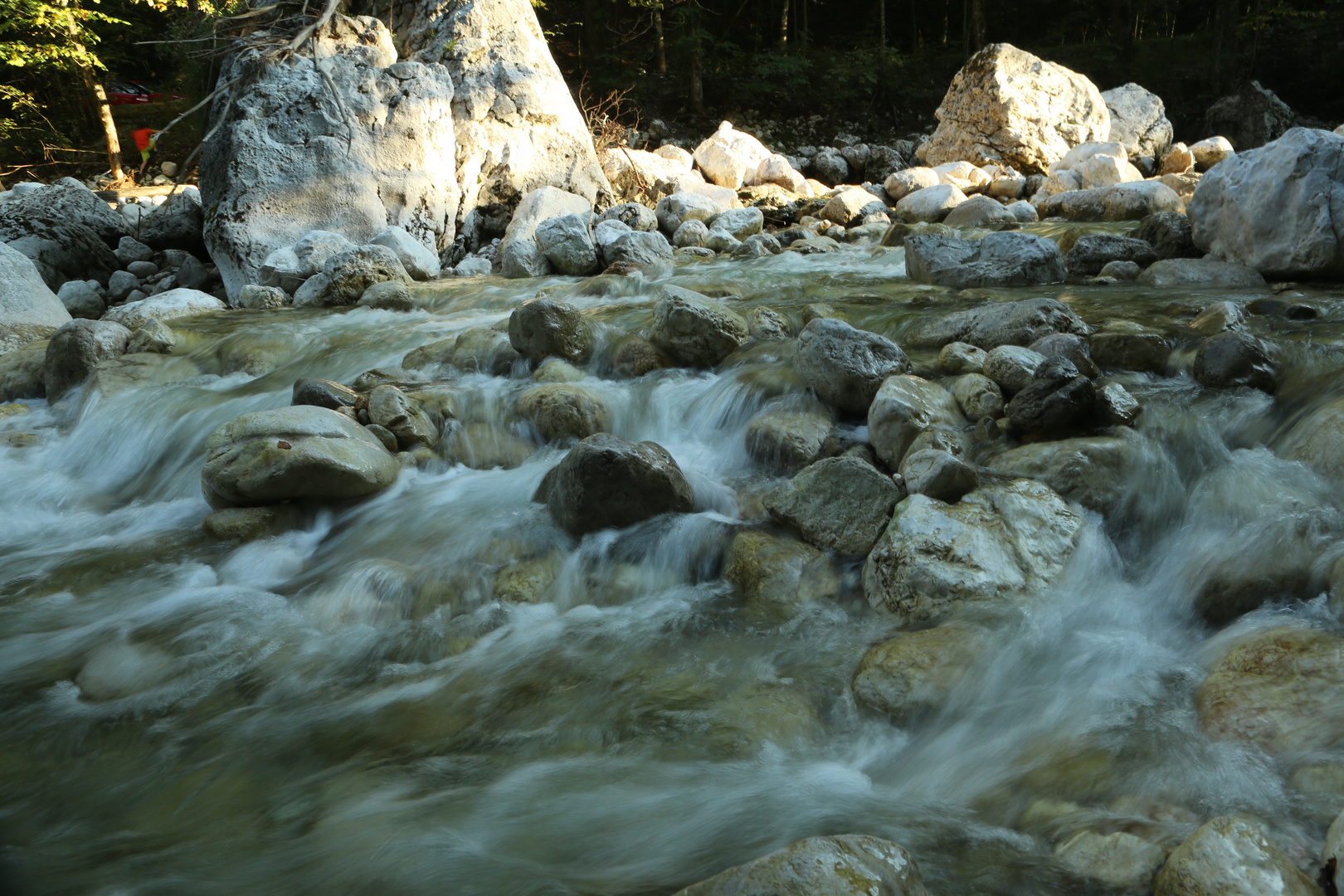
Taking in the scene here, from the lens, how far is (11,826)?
7.34ft

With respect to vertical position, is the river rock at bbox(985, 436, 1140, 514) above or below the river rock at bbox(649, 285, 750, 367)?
below

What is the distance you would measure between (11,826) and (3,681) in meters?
0.95

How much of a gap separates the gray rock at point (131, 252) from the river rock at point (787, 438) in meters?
9.63

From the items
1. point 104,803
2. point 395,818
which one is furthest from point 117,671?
point 395,818

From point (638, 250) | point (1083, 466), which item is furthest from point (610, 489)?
point (638, 250)

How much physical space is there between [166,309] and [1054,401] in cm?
781

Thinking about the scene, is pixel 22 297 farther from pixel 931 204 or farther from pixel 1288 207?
pixel 931 204

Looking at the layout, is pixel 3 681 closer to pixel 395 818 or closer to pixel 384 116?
pixel 395 818

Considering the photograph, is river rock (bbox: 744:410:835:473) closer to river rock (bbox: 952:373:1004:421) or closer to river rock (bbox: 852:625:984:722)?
river rock (bbox: 952:373:1004:421)

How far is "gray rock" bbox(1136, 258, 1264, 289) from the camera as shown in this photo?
595cm

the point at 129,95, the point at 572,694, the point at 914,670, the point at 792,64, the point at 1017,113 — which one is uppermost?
the point at 129,95

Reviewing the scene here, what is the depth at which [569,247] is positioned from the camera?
357 inches

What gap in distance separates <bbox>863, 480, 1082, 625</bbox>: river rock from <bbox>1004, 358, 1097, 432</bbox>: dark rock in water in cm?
53

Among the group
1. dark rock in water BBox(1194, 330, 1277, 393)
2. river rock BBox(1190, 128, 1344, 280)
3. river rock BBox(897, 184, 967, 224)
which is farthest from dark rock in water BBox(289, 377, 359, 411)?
river rock BBox(897, 184, 967, 224)
